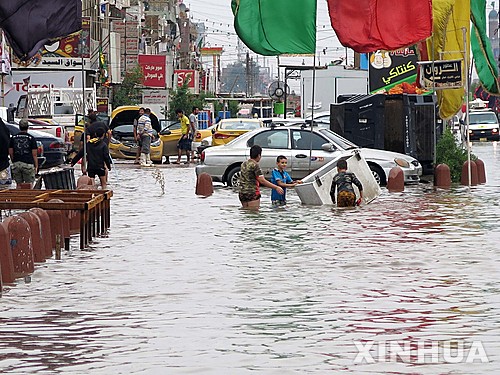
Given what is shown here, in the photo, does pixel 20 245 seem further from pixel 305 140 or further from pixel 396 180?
pixel 305 140

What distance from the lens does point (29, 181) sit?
25172 millimetres

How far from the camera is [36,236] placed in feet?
51.0

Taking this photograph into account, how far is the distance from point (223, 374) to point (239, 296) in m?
4.14

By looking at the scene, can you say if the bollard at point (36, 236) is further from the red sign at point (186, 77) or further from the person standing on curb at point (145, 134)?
the red sign at point (186, 77)

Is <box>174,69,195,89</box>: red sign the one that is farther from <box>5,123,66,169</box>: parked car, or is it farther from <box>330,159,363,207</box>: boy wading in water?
<box>330,159,363,207</box>: boy wading in water

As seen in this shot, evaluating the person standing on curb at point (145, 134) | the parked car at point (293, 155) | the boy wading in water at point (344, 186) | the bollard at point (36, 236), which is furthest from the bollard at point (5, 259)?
the person standing on curb at point (145, 134)

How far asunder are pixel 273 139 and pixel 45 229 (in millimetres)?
14485

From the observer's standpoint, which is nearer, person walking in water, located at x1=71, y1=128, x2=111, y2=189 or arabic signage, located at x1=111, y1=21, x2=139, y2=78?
person walking in water, located at x1=71, y1=128, x2=111, y2=189

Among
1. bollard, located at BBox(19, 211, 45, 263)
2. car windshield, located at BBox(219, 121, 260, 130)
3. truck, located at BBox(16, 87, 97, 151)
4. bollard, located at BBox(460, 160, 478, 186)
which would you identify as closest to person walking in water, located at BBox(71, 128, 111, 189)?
bollard, located at BBox(460, 160, 478, 186)

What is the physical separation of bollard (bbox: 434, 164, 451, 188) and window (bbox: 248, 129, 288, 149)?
12.3ft

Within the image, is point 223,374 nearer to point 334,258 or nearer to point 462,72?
point 334,258

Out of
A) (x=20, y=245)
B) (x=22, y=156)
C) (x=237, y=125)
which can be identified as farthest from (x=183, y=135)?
(x=20, y=245)

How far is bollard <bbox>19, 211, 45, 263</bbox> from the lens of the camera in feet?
50.4

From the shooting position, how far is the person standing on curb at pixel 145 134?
41594 millimetres
